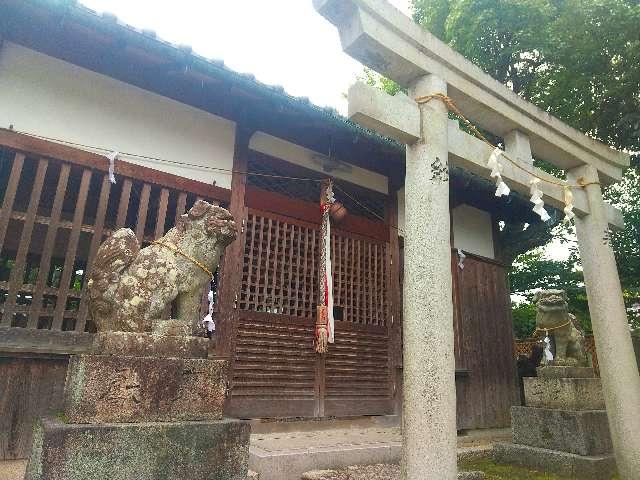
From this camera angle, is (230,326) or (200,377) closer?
(200,377)

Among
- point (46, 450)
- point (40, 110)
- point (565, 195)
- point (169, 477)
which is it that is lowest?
point (169, 477)

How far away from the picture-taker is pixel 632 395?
4.75 meters

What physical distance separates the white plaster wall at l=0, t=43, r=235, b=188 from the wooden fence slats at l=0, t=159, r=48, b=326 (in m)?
0.63

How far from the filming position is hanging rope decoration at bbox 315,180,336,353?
6355mm

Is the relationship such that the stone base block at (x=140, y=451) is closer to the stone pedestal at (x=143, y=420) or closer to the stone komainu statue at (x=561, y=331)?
the stone pedestal at (x=143, y=420)

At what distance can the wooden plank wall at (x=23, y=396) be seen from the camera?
4336mm

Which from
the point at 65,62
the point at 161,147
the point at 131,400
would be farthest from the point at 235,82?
the point at 131,400

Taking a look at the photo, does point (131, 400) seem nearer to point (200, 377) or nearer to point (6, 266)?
point (200, 377)

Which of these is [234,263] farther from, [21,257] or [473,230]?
[473,230]

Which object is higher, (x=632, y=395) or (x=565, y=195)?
(x=565, y=195)

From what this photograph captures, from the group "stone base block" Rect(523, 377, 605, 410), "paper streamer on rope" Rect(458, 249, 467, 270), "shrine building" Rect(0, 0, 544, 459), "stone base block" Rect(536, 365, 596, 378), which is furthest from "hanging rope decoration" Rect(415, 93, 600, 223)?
"paper streamer on rope" Rect(458, 249, 467, 270)

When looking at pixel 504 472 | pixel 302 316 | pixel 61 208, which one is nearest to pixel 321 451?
pixel 302 316

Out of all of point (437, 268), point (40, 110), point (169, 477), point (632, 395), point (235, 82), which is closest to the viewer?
point (169, 477)

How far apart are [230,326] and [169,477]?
325 cm
